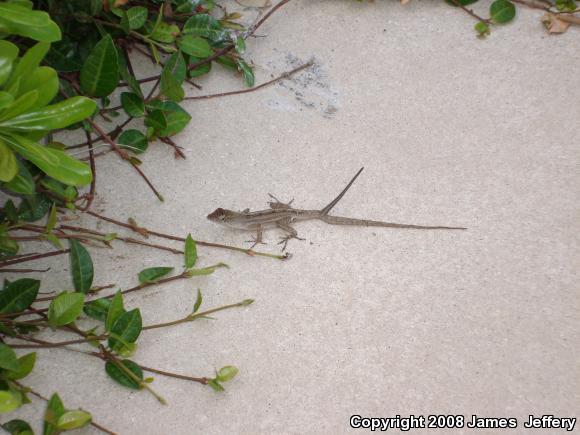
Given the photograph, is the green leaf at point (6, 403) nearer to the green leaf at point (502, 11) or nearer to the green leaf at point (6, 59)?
the green leaf at point (6, 59)

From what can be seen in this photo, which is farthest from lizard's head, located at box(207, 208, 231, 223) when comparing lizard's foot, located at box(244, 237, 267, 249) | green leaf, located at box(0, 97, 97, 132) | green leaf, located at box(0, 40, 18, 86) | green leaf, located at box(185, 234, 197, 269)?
green leaf, located at box(0, 40, 18, 86)

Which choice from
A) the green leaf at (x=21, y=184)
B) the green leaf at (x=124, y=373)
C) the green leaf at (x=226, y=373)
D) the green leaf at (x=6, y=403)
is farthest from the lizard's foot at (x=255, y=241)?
the green leaf at (x=6, y=403)

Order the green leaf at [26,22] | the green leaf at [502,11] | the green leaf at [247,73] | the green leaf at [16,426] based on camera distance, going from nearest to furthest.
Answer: the green leaf at [26,22], the green leaf at [16,426], the green leaf at [247,73], the green leaf at [502,11]

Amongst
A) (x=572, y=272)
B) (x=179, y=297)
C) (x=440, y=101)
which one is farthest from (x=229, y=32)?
(x=572, y=272)

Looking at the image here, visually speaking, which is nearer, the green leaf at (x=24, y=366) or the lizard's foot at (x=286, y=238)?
the green leaf at (x=24, y=366)

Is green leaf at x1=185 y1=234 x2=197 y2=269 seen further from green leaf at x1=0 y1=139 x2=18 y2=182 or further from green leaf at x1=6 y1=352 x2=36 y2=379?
green leaf at x1=0 y1=139 x2=18 y2=182

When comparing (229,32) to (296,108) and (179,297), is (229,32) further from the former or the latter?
(179,297)
